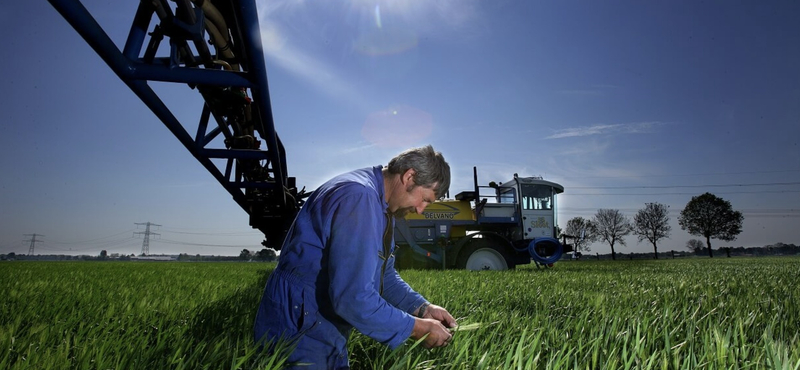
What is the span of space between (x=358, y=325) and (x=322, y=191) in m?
0.60

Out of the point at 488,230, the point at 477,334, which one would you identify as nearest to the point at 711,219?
the point at 488,230

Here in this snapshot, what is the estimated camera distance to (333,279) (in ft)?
4.83

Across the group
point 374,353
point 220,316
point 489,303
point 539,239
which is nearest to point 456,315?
point 489,303

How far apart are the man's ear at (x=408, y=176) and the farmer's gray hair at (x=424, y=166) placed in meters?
0.01

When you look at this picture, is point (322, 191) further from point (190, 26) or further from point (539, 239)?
point (539, 239)

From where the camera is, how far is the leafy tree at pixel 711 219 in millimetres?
52594

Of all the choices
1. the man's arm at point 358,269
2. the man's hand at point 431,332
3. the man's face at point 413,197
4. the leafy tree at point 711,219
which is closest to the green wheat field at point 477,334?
the man's hand at point 431,332

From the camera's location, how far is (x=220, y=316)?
3229 millimetres

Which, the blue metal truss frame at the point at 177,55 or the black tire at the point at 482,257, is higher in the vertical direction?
the blue metal truss frame at the point at 177,55

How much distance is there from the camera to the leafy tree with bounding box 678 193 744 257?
5259cm

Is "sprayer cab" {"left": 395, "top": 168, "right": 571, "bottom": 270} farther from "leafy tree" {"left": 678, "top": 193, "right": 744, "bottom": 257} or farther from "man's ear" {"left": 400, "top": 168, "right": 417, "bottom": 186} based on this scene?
"leafy tree" {"left": 678, "top": 193, "right": 744, "bottom": 257}

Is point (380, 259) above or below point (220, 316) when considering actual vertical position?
above

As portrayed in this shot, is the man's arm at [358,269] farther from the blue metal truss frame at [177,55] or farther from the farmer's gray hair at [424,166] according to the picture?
the blue metal truss frame at [177,55]

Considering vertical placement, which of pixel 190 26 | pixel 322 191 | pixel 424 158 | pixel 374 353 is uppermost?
pixel 190 26
